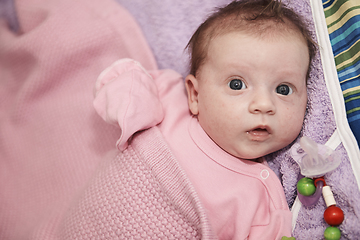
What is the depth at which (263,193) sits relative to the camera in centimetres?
108

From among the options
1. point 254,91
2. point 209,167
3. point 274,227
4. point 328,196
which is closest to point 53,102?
point 209,167

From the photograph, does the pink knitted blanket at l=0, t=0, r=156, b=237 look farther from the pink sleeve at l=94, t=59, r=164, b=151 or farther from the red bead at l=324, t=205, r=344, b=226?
the red bead at l=324, t=205, r=344, b=226

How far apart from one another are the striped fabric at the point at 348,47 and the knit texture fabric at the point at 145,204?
61 cm

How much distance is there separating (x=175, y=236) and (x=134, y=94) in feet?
1.75

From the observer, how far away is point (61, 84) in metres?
1.48

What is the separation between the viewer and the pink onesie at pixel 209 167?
1.01 metres

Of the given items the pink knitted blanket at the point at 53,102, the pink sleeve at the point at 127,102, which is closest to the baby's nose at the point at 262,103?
the pink sleeve at the point at 127,102

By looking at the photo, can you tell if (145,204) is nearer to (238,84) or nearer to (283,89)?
(238,84)

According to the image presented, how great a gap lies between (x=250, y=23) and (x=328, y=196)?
0.65 m

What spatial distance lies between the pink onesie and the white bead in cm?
16

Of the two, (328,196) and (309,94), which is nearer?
(328,196)

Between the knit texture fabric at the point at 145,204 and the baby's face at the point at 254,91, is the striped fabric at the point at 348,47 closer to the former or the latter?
the baby's face at the point at 254,91

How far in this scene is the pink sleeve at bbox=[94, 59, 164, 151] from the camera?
104 cm

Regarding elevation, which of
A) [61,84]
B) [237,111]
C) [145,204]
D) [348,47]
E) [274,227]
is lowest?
[274,227]
